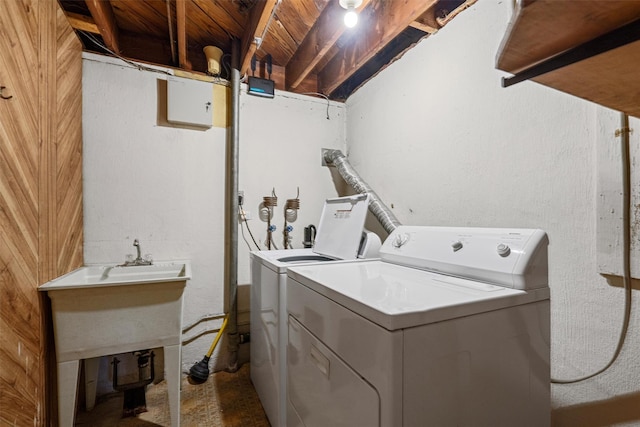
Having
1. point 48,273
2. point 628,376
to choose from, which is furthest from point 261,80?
point 628,376

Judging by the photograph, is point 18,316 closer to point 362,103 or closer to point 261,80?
point 261,80

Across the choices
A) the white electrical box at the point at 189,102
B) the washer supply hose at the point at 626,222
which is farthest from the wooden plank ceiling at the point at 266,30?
the washer supply hose at the point at 626,222

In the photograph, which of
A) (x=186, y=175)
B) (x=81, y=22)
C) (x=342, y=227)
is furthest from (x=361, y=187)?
(x=81, y=22)

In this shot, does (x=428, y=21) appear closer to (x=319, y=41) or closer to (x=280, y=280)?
(x=319, y=41)

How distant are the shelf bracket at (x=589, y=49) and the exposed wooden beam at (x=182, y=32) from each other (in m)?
1.70

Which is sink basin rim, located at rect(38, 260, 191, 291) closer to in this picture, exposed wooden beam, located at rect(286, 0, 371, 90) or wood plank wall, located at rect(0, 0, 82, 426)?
wood plank wall, located at rect(0, 0, 82, 426)

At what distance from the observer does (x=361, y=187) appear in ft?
7.06

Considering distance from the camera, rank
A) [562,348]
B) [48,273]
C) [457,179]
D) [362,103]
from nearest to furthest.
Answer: [562,348] < [48,273] < [457,179] < [362,103]

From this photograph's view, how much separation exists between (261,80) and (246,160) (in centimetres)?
67

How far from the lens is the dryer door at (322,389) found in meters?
0.77

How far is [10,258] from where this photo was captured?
113 cm

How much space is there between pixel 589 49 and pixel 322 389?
1129mm

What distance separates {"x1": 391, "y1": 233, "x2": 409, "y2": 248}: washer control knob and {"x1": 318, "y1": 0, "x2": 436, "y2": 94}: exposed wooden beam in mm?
1165

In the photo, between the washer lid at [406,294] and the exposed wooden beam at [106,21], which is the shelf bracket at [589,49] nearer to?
the washer lid at [406,294]
